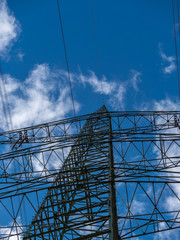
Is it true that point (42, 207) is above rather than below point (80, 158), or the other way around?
below

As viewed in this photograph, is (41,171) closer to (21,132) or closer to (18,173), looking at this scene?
(18,173)

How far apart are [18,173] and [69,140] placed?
483cm

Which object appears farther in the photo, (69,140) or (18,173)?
(69,140)

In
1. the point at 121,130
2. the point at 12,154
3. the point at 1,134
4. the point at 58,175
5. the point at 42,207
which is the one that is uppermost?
the point at 1,134

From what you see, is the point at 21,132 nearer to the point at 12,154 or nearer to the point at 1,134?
the point at 1,134

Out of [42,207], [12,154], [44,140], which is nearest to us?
[42,207]

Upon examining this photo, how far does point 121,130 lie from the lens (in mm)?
25188

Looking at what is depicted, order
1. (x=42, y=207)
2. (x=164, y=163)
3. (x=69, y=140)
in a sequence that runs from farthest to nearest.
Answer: (x=69, y=140) → (x=164, y=163) → (x=42, y=207)

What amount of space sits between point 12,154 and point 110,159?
28.0ft

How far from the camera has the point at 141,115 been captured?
87.3 feet

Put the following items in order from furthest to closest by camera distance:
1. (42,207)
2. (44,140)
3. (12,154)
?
(44,140) < (12,154) < (42,207)

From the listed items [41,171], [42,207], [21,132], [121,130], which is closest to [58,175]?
[42,207]

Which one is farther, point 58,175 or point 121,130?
point 121,130

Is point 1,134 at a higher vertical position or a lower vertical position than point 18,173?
higher
